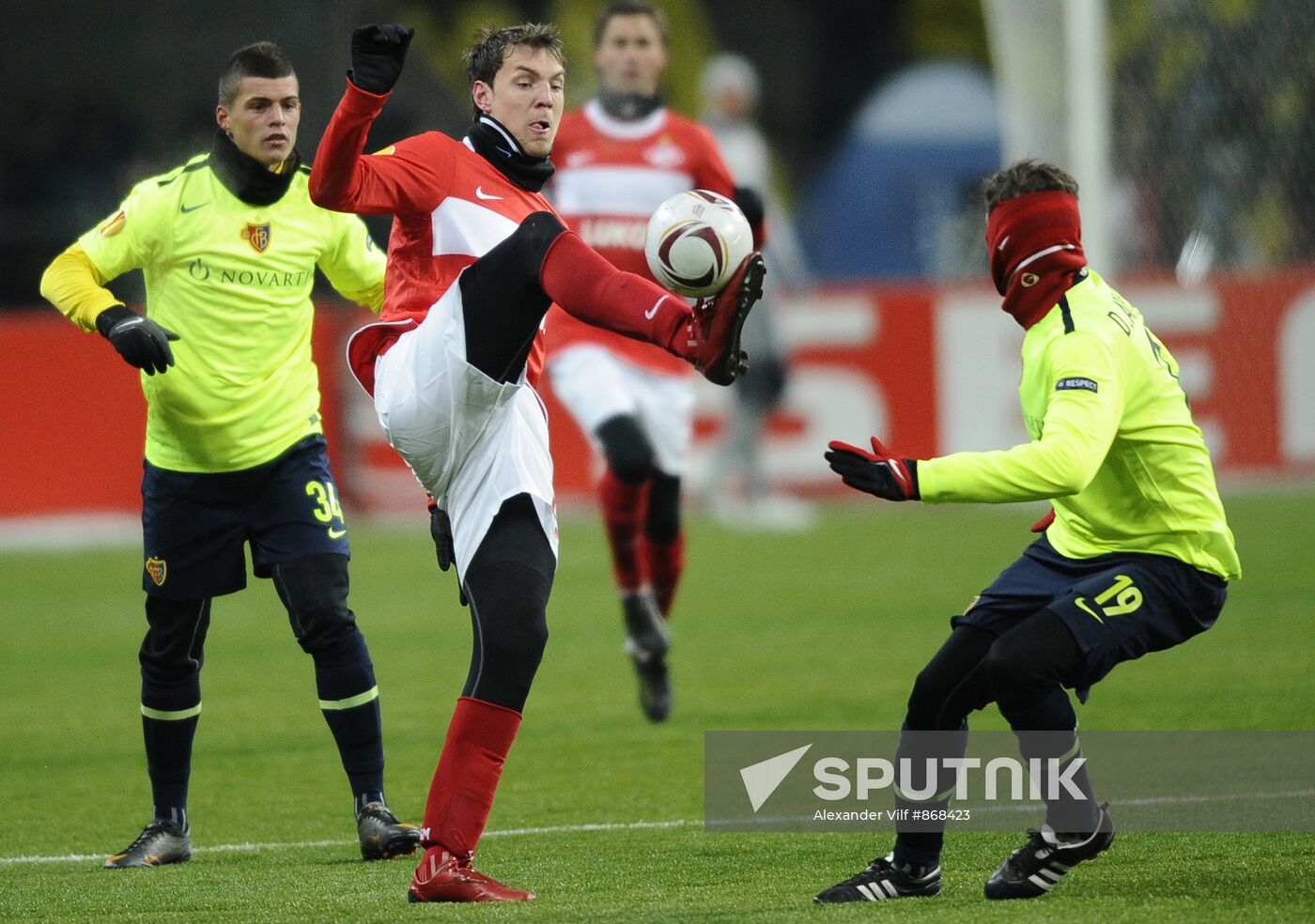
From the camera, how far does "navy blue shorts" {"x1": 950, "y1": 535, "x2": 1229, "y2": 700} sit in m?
4.50

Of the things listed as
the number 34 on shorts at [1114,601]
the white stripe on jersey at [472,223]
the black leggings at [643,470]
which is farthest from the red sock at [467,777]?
the black leggings at [643,470]

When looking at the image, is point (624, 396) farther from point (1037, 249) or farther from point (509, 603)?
point (1037, 249)

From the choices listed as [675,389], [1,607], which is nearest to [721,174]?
[675,389]

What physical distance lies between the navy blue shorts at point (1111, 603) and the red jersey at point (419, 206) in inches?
52.8

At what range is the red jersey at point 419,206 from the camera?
15.4 ft

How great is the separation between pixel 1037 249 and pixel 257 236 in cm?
236

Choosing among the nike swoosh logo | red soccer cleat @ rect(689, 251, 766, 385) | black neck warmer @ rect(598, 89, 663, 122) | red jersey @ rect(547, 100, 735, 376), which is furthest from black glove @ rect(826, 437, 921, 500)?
black neck warmer @ rect(598, 89, 663, 122)

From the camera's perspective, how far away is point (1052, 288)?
464cm

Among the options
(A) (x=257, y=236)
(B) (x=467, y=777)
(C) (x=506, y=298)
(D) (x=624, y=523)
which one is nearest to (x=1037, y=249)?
(C) (x=506, y=298)

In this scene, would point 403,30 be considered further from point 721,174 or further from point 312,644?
point 721,174

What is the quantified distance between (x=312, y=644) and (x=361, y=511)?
8.73 m

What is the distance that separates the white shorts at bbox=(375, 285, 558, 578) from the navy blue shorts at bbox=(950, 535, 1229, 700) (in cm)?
113

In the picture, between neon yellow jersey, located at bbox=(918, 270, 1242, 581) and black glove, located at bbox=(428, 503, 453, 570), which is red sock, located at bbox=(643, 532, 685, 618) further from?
neon yellow jersey, located at bbox=(918, 270, 1242, 581)

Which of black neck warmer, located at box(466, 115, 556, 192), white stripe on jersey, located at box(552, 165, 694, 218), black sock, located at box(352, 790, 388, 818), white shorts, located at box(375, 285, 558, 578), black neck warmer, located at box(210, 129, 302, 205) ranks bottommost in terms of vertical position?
black sock, located at box(352, 790, 388, 818)
